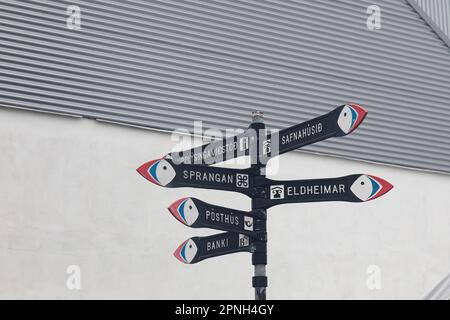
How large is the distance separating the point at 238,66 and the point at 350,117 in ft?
28.2

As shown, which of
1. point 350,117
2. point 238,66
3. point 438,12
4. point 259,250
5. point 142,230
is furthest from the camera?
point 438,12

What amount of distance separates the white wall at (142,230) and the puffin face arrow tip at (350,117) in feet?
23.6

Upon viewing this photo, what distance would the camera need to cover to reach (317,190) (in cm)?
788

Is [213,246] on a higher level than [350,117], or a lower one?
lower

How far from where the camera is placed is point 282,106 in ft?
53.3

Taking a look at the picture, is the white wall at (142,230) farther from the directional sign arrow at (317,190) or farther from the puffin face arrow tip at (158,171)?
the directional sign arrow at (317,190)

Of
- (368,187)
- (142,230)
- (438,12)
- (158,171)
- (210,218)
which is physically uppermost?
(438,12)

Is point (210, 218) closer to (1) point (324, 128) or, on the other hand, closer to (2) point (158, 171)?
(2) point (158, 171)

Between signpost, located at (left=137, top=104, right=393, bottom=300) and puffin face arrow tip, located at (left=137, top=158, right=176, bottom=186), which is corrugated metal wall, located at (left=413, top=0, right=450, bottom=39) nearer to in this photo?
signpost, located at (left=137, top=104, right=393, bottom=300)

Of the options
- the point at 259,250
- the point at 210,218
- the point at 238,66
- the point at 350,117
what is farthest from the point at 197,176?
the point at 238,66

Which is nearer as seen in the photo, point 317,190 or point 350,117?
point 350,117

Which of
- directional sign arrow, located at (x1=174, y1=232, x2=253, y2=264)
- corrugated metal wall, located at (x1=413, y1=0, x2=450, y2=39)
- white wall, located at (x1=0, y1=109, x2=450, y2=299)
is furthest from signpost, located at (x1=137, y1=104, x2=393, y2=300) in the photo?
corrugated metal wall, located at (x1=413, y1=0, x2=450, y2=39)

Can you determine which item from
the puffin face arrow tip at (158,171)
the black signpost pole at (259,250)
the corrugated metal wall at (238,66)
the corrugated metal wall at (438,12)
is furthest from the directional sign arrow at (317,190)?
the corrugated metal wall at (438,12)

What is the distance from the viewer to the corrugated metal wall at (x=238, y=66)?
1441cm
